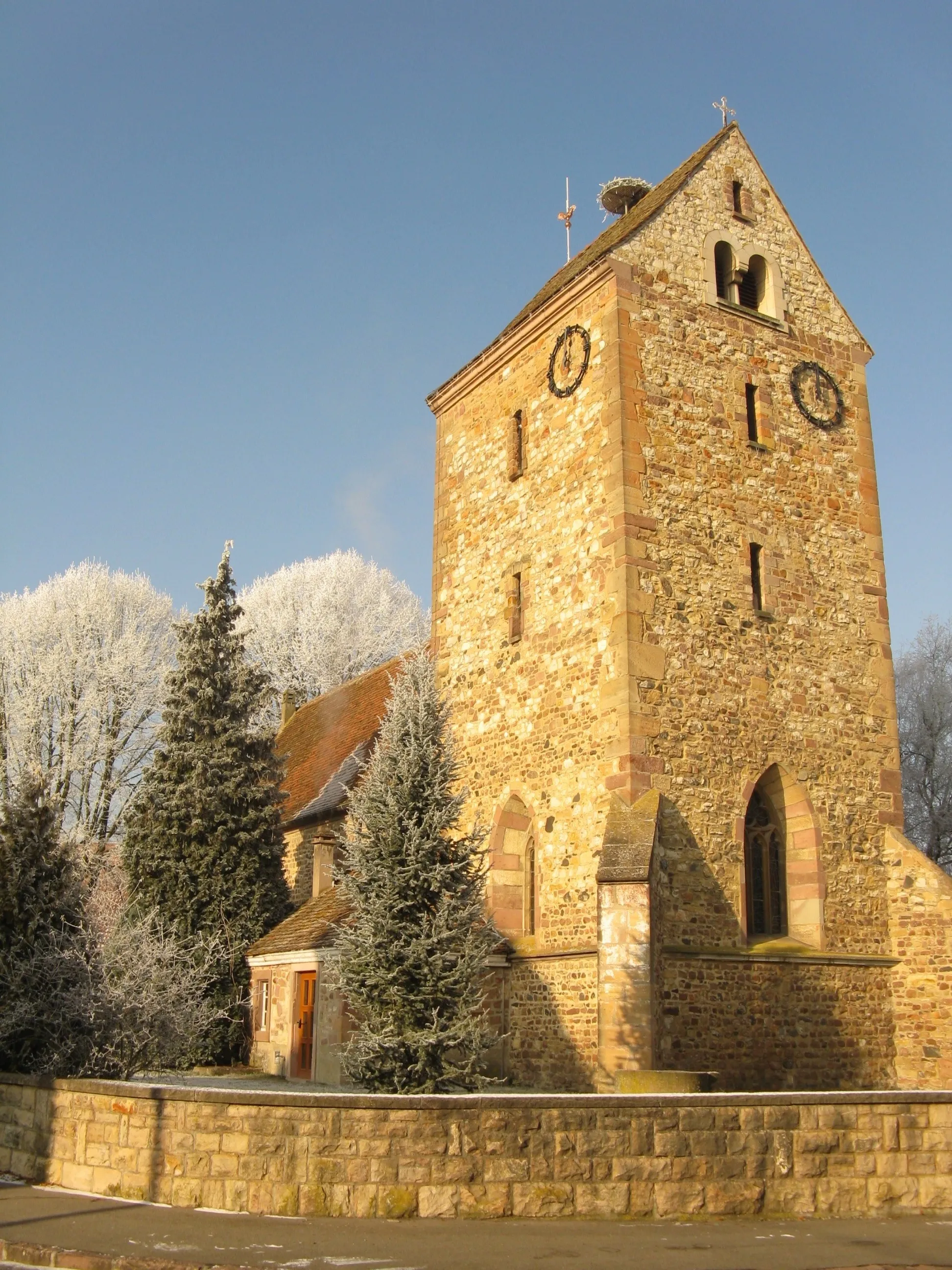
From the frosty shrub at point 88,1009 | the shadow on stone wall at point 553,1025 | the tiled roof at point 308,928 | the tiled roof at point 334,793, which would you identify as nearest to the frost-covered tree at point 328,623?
the tiled roof at point 334,793

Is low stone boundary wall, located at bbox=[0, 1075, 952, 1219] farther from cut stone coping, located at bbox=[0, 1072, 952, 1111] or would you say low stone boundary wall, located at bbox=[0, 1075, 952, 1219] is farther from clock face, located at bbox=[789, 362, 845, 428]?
clock face, located at bbox=[789, 362, 845, 428]

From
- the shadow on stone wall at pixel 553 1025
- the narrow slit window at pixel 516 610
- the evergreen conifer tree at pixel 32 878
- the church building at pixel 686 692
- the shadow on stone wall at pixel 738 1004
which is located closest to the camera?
the evergreen conifer tree at pixel 32 878

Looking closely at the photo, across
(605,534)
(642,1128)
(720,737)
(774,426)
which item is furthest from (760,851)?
(642,1128)

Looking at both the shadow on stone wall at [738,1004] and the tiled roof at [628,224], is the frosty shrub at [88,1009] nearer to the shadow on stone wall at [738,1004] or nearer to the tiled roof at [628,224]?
the shadow on stone wall at [738,1004]

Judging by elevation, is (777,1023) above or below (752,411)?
below

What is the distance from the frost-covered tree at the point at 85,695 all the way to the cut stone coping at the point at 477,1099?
78.5ft

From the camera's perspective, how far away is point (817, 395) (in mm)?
19094

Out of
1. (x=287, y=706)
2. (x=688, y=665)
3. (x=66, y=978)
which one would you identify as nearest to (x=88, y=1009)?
(x=66, y=978)

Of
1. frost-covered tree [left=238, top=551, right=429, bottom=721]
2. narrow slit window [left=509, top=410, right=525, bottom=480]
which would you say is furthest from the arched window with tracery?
frost-covered tree [left=238, top=551, right=429, bottom=721]

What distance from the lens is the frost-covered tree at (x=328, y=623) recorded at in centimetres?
4169

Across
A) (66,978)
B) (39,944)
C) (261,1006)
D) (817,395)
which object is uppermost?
(817,395)

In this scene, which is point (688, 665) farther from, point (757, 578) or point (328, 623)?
point (328, 623)

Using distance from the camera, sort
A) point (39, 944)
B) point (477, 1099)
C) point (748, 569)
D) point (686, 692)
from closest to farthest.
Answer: point (477, 1099), point (39, 944), point (686, 692), point (748, 569)

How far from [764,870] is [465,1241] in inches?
368
